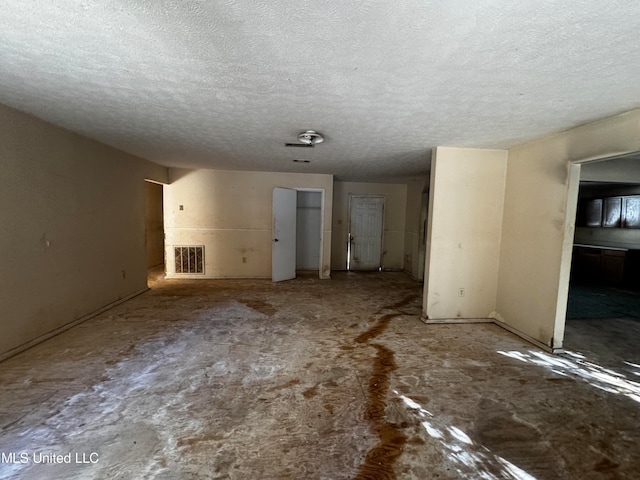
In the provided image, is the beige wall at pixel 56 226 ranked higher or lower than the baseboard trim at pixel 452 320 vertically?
higher

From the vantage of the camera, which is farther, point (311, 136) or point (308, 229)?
point (308, 229)

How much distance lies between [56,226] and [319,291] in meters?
3.82

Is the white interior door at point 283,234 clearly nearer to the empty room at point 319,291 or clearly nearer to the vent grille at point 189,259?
the empty room at point 319,291

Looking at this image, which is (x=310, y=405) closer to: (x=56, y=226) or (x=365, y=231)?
(x=56, y=226)

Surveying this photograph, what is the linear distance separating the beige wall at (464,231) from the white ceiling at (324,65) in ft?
2.20

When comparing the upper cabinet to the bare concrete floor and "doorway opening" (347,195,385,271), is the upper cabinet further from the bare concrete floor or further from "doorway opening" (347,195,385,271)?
"doorway opening" (347,195,385,271)

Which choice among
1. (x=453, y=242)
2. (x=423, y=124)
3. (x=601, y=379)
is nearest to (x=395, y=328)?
(x=453, y=242)

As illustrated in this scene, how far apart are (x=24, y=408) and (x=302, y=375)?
6.62 ft

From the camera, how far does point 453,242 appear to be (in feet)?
12.2

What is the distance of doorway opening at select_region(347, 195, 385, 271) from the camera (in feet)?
23.3

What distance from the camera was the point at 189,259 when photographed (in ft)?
19.3

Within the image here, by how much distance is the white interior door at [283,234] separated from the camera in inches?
224

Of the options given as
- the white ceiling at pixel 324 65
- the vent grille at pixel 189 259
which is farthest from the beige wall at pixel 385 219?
the white ceiling at pixel 324 65

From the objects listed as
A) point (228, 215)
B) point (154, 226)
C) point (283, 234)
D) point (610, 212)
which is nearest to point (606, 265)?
point (610, 212)
